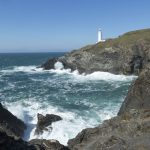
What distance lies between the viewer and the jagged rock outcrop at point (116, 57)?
→ 8350 centimetres

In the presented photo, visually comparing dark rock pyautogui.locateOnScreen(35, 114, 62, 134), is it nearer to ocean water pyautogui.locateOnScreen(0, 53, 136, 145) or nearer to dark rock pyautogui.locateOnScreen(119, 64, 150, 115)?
ocean water pyautogui.locateOnScreen(0, 53, 136, 145)

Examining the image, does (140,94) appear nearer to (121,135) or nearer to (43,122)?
(43,122)

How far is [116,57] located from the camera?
283 feet

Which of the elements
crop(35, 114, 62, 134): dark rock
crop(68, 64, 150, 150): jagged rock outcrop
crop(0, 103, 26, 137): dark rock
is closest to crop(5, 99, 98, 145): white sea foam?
crop(35, 114, 62, 134): dark rock

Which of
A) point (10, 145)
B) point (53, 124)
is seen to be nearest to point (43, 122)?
point (53, 124)

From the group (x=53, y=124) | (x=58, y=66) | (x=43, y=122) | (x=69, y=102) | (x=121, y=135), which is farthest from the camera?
(x=58, y=66)

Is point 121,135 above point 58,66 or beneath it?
above

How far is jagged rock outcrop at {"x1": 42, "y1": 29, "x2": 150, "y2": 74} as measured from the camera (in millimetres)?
83500

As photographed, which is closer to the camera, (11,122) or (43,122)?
Answer: (11,122)

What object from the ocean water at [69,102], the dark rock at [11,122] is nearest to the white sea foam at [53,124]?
the ocean water at [69,102]

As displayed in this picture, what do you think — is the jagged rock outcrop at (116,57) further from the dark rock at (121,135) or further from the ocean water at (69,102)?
the dark rock at (121,135)

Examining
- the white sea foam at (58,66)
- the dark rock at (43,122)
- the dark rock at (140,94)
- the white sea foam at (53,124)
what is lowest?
the white sea foam at (53,124)

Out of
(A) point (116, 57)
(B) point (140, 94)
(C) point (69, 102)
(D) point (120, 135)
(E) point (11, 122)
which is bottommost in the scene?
(C) point (69, 102)

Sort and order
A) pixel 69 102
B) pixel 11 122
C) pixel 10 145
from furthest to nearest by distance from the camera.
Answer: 1. pixel 69 102
2. pixel 11 122
3. pixel 10 145
